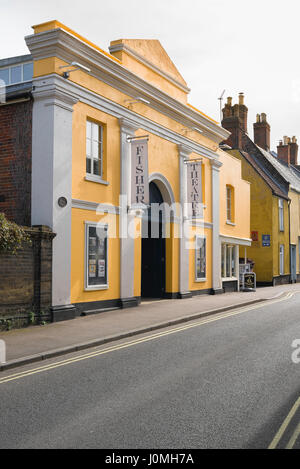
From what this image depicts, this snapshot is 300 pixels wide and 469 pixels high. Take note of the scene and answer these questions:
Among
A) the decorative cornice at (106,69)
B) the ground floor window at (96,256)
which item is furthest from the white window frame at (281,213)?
the ground floor window at (96,256)

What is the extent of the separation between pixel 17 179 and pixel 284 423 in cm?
1022

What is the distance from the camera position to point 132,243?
636 inches

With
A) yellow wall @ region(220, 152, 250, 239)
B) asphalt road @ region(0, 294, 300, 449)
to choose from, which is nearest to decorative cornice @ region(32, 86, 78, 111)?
asphalt road @ region(0, 294, 300, 449)

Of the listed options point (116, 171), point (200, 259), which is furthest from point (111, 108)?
point (200, 259)

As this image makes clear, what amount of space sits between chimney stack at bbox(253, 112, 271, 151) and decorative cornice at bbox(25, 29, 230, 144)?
1933 cm

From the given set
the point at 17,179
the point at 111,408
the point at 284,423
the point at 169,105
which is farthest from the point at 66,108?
the point at 284,423

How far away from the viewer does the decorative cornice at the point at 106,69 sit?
508 inches

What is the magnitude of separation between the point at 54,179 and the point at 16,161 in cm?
141

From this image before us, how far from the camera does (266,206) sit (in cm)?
3294

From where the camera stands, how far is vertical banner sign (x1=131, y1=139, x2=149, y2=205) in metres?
15.7

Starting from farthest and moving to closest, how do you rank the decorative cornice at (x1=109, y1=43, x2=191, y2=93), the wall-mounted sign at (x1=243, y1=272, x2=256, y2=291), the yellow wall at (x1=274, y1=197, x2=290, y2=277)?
the yellow wall at (x1=274, y1=197, x2=290, y2=277)
the wall-mounted sign at (x1=243, y1=272, x2=256, y2=291)
the decorative cornice at (x1=109, y1=43, x2=191, y2=93)

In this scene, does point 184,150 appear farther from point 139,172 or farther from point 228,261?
point 228,261

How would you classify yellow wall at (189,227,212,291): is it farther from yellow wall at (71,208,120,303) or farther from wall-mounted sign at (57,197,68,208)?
wall-mounted sign at (57,197,68,208)

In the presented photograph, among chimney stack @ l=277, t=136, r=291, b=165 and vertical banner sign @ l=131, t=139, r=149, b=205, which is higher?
chimney stack @ l=277, t=136, r=291, b=165
